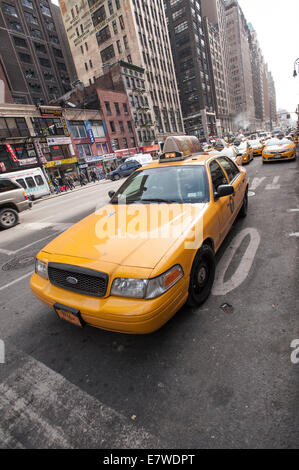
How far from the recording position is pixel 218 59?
9175cm

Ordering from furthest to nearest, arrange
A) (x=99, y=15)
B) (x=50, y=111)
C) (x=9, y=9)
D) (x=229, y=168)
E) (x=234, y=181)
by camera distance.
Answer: (x=99, y=15) < (x=9, y=9) < (x=50, y=111) < (x=229, y=168) < (x=234, y=181)

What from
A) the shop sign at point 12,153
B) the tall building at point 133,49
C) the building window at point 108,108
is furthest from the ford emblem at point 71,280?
the tall building at point 133,49

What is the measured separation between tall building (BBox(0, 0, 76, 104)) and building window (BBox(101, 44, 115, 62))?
11.6 meters

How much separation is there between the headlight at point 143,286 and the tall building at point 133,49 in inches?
1895

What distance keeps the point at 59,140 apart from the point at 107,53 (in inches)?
1346

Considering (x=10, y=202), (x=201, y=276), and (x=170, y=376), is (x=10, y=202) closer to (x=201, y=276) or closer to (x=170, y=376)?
(x=201, y=276)

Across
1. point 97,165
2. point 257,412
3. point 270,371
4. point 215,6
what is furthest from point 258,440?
point 215,6

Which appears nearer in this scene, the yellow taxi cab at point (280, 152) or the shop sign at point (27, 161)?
the yellow taxi cab at point (280, 152)

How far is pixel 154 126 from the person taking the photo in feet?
167

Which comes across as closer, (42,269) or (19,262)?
(42,269)

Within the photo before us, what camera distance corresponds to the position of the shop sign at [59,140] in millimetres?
30909

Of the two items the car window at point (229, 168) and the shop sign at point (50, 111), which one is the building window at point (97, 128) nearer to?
the shop sign at point (50, 111)

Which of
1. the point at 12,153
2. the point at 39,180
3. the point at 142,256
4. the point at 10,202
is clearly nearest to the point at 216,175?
the point at 142,256
